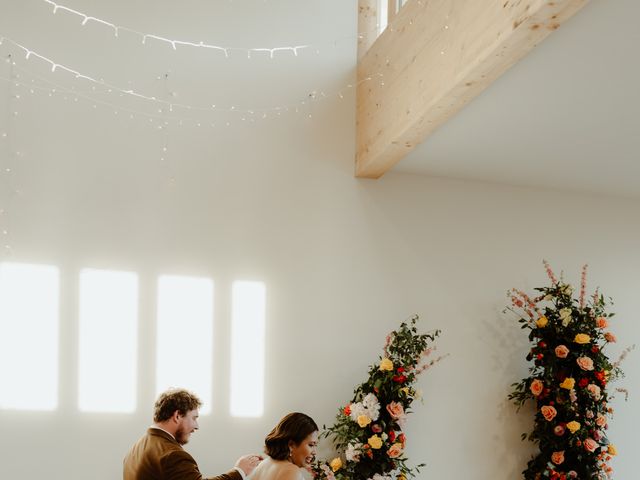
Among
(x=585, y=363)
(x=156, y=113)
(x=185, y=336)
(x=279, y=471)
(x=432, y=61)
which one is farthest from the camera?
(x=585, y=363)

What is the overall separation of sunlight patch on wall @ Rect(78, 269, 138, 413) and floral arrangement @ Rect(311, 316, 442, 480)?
1281 millimetres

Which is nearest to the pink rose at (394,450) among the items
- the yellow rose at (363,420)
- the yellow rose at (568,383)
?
the yellow rose at (363,420)

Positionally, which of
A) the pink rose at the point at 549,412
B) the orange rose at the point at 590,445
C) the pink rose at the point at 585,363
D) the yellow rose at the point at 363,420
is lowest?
the orange rose at the point at 590,445

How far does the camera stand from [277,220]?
4.85 metres

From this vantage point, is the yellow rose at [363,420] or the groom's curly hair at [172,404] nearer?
the groom's curly hair at [172,404]

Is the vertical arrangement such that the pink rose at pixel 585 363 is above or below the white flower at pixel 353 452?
above

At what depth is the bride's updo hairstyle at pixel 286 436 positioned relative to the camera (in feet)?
11.3

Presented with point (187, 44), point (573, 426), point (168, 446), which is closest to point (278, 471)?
point (168, 446)

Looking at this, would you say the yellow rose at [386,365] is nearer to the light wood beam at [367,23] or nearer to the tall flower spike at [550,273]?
the tall flower spike at [550,273]

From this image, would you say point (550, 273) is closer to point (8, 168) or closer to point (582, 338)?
point (582, 338)

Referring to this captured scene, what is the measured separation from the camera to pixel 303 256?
16.0 feet

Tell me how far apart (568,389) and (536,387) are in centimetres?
20

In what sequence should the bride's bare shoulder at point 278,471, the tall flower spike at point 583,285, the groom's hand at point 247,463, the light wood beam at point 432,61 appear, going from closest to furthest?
the light wood beam at point 432,61 → the bride's bare shoulder at point 278,471 → the groom's hand at point 247,463 → the tall flower spike at point 583,285

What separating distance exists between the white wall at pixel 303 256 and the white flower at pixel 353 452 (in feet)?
1.38
